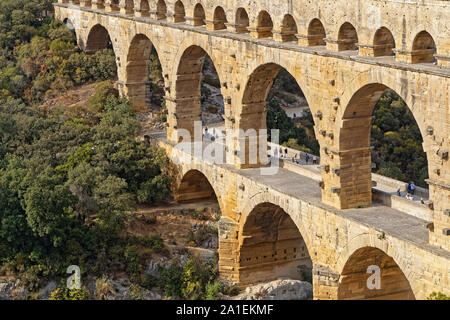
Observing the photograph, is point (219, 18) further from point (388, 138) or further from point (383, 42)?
point (388, 138)

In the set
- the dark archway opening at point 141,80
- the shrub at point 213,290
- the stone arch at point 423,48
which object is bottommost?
the shrub at point 213,290

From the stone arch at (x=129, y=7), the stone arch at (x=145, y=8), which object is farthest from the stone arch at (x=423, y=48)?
the stone arch at (x=129, y=7)

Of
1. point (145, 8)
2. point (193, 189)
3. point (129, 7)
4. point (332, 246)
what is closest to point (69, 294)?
point (193, 189)

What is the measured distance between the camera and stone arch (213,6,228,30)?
3925 centimetres

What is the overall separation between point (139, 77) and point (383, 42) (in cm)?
2452

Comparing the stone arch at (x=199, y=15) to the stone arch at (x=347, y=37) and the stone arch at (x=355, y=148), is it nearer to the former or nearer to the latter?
the stone arch at (x=347, y=37)

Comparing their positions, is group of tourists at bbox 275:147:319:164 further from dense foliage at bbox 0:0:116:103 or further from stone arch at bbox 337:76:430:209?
dense foliage at bbox 0:0:116:103

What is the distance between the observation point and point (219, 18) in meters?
39.4

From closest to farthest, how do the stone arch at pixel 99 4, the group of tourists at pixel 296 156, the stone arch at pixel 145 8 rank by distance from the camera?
the group of tourists at pixel 296 156
the stone arch at pixel 145 8
the stone arch at pixel 99 4

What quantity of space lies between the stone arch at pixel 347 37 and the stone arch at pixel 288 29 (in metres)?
3.59

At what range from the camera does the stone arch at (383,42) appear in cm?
2886

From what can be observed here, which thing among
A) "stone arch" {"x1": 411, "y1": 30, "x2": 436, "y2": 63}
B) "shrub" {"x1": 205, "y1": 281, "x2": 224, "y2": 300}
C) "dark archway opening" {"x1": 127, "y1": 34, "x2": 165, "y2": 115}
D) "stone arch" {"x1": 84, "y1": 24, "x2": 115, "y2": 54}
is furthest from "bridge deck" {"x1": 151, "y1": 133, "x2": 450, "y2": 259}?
"stone arch" {"x1": 84, "y1": 24, "x2": 115, "y2": 54}

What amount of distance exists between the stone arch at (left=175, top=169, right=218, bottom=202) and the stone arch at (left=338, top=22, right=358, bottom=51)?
46.5ft

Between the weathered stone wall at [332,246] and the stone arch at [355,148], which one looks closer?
the weathered stone wall at [332,246]
